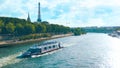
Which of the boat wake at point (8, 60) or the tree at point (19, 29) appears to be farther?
the tree at point (19, 29)

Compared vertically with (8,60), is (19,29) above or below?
above

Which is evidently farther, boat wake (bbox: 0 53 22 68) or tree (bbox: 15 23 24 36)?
tree (bbox: 15 23 24 36)

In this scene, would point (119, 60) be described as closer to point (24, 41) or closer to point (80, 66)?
point (80, 66)

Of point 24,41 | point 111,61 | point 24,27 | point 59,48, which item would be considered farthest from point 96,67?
point 24,27

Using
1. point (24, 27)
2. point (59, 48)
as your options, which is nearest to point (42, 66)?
point (59, 48)

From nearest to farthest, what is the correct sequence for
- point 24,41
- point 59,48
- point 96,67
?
point 96,67, point 59,48, point 24,41

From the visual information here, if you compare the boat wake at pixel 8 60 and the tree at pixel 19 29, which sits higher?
the tree at pixel 19 29

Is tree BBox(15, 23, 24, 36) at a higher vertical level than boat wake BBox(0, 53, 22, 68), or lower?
higher

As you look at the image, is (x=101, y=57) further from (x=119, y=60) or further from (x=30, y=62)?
(x=30, y=62)

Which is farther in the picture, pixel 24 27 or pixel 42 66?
pixel 24 27

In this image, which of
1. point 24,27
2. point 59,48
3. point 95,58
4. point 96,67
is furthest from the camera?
point 24,27

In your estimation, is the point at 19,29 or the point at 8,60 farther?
the point at 19,29
